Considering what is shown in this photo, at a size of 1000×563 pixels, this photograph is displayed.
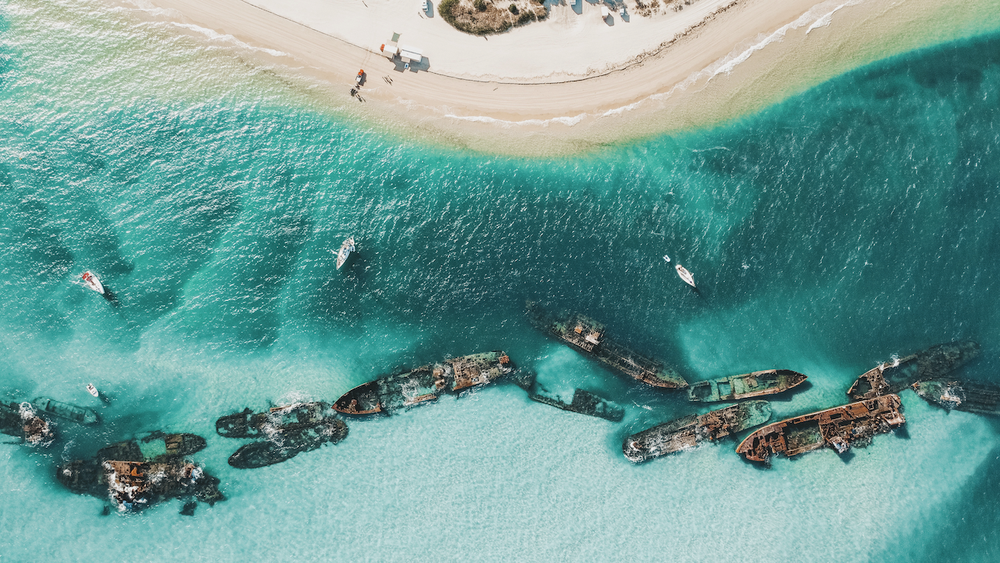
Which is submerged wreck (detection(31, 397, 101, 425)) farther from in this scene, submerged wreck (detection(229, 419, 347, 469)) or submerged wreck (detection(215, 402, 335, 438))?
submerged wreck (detection(229, 419, 347, 469))

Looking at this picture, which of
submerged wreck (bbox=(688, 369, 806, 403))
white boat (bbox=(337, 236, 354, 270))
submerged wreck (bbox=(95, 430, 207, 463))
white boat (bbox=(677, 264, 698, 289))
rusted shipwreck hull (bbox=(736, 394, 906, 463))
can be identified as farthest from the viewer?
submerged wreck (bbox=(688, 369, 806, 403))

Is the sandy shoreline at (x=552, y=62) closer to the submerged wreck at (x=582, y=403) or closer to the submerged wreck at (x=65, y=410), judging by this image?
the submerged wreck at (x=582, y=403)

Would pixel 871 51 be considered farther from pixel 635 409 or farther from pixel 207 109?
pixel 207 109

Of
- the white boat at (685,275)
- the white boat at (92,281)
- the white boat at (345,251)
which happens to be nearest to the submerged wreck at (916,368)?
the white boat at (685,275)

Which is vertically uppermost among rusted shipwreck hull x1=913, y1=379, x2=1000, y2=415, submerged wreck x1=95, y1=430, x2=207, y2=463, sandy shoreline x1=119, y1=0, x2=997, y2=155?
sandy shoreline x1=119, y1=0, x2=997, y2=155

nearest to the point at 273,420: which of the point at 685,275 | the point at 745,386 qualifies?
the point at 685,275

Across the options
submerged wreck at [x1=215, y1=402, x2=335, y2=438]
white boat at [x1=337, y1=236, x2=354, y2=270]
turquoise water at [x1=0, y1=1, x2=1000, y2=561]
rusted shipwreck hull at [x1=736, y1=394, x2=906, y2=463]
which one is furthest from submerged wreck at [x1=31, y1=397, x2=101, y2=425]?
rusted shipwreck hull at [x1=736, y1=394, x2=906, y2=463]
